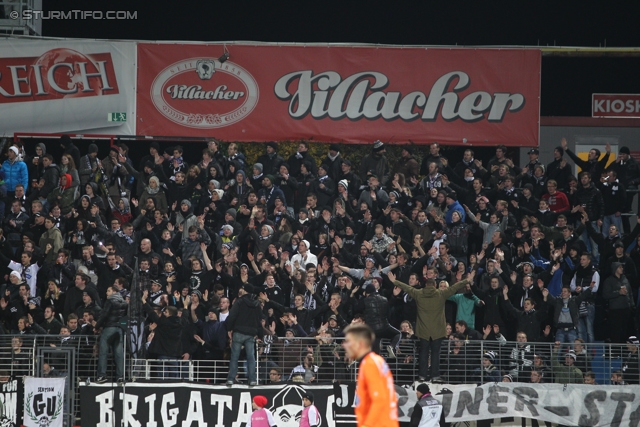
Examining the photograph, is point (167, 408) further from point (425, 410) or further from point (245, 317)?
point (425, 410)

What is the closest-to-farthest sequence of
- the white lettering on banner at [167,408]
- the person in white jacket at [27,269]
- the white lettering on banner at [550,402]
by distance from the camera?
1. the white lettering on banner at [550,402]
2. the white lettering on banner at [167,408]
3. the person in white jacket at [27,269]

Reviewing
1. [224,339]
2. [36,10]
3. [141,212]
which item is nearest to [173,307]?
[224,339]

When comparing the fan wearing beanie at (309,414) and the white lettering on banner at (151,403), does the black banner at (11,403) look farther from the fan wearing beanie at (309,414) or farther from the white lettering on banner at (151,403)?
the fan wearing beanie at (309,414)

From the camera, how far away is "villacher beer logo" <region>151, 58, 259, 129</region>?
85.8 feet

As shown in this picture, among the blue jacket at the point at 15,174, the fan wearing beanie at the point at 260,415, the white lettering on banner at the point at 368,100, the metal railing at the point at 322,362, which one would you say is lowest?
the fan wearing beanie at the point at 260,415

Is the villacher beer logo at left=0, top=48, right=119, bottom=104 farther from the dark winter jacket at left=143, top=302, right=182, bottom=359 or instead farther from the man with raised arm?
the man with raised arm

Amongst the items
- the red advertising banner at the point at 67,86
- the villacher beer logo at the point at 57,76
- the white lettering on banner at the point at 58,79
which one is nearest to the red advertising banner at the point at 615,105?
the red advertising banner at the point at 67,86

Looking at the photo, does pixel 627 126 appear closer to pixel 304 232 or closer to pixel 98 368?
pixel 304 232

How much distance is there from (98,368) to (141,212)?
477 centimetres

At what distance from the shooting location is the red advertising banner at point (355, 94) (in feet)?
85.9

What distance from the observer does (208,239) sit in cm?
2123

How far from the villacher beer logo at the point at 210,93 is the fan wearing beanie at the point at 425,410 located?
436 inches

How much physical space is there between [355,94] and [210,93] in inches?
144

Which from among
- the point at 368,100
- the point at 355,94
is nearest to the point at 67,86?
the point at 355,94
